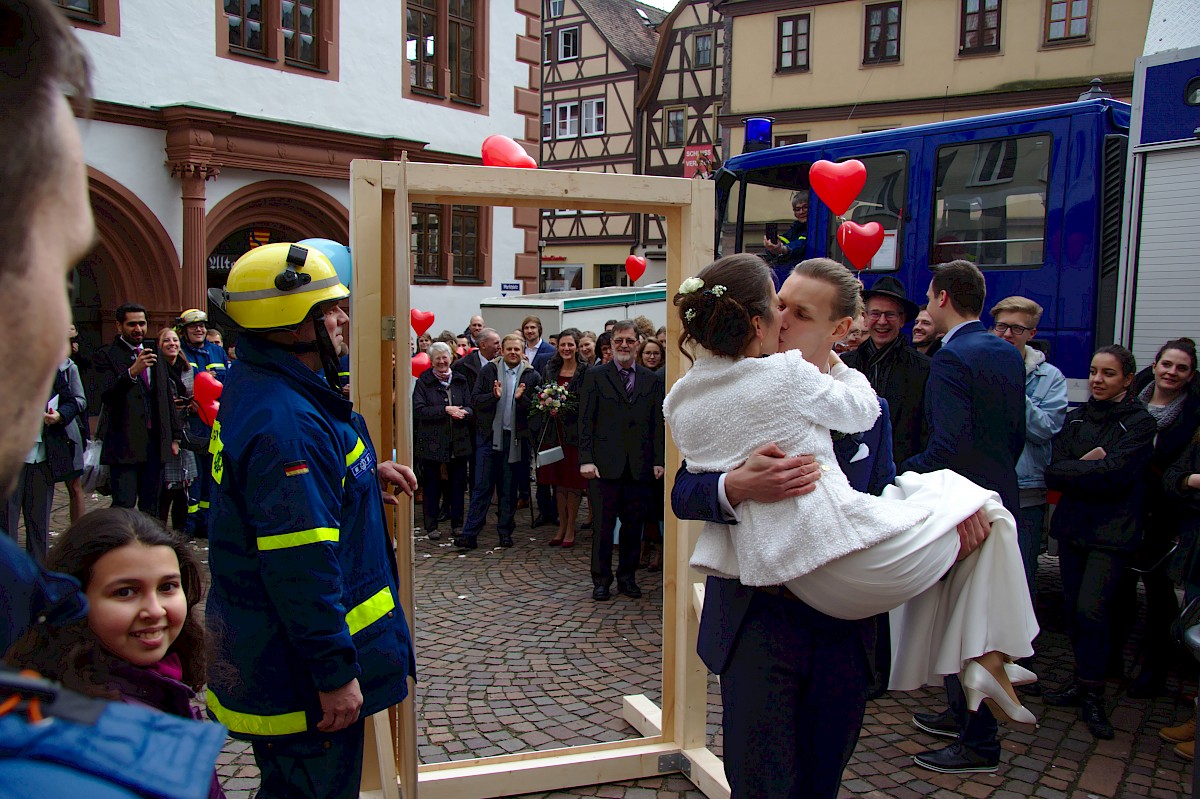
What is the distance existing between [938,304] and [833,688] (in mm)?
2265

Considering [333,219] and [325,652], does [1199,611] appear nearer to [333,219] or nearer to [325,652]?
[325,652]

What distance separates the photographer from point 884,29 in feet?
79.4

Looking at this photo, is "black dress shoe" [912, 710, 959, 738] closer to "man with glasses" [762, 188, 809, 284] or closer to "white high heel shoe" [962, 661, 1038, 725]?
"white high heel shoe" [962, 661, 1038, 725]

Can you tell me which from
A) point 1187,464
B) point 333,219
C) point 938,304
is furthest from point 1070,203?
point 333,219

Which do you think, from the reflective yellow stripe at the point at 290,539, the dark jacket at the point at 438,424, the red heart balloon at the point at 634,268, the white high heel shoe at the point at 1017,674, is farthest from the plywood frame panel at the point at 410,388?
the red heart balloon at the point at 634,268

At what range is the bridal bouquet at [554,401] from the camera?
26.6 ft

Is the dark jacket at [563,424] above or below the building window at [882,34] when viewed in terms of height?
below

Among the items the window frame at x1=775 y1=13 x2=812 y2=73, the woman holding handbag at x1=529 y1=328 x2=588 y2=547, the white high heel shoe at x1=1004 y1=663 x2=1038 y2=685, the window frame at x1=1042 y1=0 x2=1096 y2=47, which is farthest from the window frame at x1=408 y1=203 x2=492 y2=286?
the white high heel shoe at x1=1004 y1=663 x2=1038 y2=685

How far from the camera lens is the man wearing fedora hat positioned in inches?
202

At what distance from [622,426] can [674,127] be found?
26.8 m

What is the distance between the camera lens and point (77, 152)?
0.68 m

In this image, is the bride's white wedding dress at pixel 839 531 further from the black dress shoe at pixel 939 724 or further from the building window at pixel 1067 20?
the building window at pixel 1067 20

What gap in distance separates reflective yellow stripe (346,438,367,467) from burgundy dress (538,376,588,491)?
5.61 m

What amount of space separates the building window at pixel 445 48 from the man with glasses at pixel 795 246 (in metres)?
11.0
